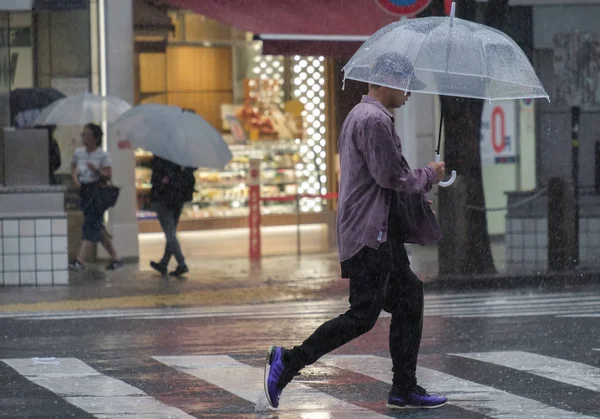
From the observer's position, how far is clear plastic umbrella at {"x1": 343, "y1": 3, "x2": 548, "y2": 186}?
7.12 metres

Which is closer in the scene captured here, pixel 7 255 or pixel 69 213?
pixel 7 255

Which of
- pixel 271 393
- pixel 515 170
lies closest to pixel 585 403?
pixel 271 393

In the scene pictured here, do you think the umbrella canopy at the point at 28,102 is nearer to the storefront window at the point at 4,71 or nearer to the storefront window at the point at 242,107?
the storefront window at the point at 4,71

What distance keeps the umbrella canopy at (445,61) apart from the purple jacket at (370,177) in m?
0.22

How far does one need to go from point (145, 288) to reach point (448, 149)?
12.6 feet

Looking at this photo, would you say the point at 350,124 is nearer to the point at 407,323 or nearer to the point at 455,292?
the point at 407,323

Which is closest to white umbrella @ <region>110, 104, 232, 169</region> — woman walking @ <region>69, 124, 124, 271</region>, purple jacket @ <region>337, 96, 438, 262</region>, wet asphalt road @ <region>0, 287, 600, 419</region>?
woman walking @ <region>69, 124, 124, 271</region>

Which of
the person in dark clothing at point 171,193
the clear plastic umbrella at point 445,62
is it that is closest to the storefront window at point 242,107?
the person in dark clothing at point 171,193

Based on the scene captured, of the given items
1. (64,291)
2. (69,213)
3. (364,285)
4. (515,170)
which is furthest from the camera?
(515,170)

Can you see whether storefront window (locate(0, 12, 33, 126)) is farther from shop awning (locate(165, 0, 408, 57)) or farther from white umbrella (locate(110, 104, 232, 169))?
white umbrella (locate(110, 104, 232, 169))

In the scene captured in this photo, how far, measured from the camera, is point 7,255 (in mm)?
14539

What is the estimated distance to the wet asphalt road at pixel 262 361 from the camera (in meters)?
7.38

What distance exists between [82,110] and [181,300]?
3711 millimetres

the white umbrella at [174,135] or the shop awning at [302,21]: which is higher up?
the shop awning at [302,21]
